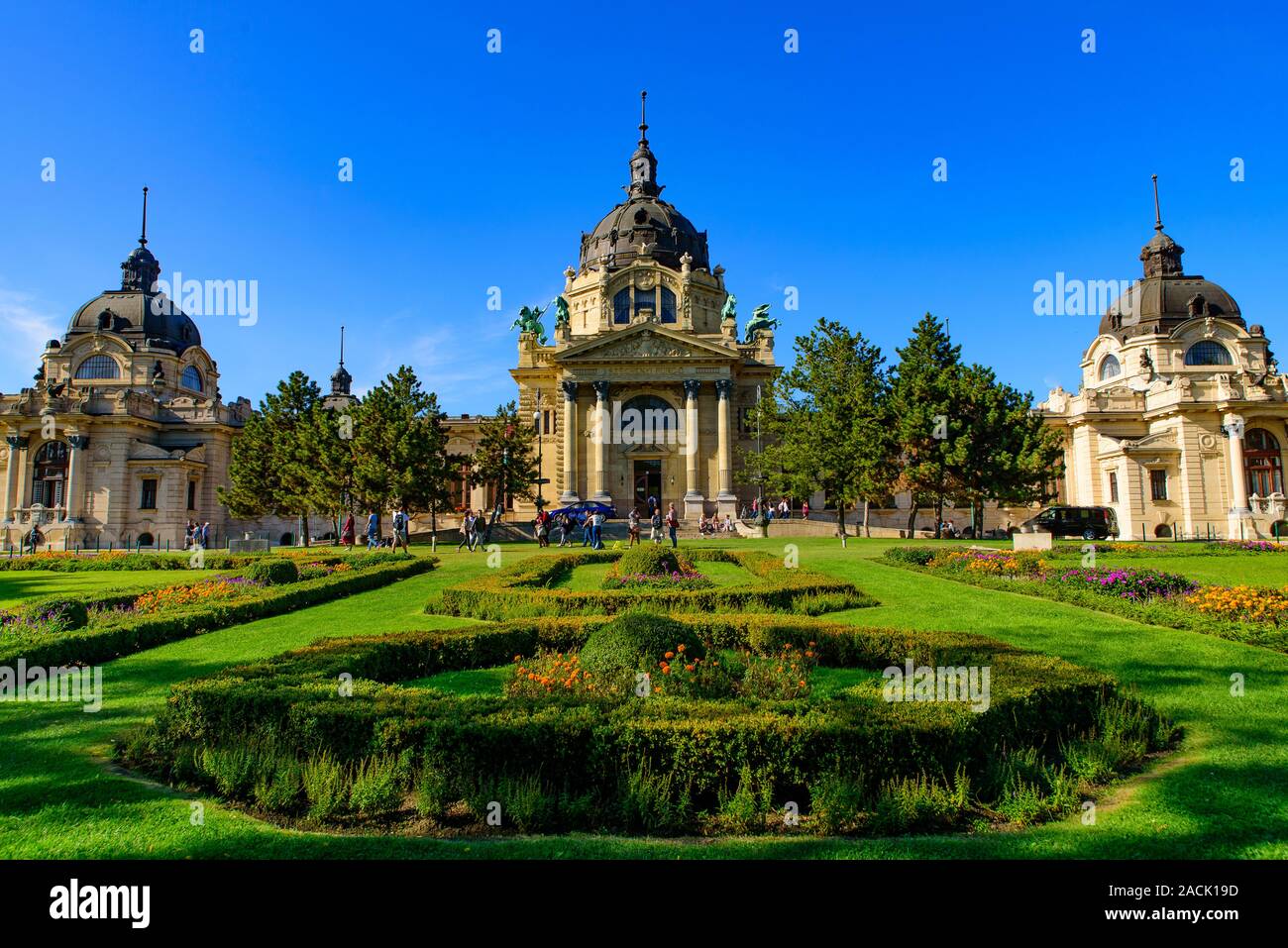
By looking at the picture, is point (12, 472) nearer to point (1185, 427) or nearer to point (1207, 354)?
point (1185, 427)

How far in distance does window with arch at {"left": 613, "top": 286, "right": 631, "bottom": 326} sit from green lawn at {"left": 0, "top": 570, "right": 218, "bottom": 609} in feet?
124

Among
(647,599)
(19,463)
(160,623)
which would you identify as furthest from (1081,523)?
(19,463)

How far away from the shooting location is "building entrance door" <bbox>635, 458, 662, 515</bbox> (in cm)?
5159

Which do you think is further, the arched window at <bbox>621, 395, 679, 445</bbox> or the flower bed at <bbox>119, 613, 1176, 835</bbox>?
the arched window at <bbox>621, 395, 679, 445</bbox>

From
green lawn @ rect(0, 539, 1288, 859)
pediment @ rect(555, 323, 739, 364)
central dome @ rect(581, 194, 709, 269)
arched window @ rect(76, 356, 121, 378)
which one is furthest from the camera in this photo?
central dome @ rect(581, 194, 709, 269)

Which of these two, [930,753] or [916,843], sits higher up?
[930,753]

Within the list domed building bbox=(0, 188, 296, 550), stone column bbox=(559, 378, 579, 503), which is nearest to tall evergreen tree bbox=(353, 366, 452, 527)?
stone column bbox=(559, 378, 579, 503)

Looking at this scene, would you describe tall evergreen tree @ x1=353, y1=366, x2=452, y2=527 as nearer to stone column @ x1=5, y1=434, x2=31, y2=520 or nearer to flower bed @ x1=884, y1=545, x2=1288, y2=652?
flower bed @ x1=884, y1=545, x2=1288, y2=652

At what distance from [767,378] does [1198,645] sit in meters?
45.2

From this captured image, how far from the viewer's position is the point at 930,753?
18.1 ft

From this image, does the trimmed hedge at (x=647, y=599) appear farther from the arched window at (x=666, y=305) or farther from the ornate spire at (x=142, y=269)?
the ornate spire at (x=142, y=269)
